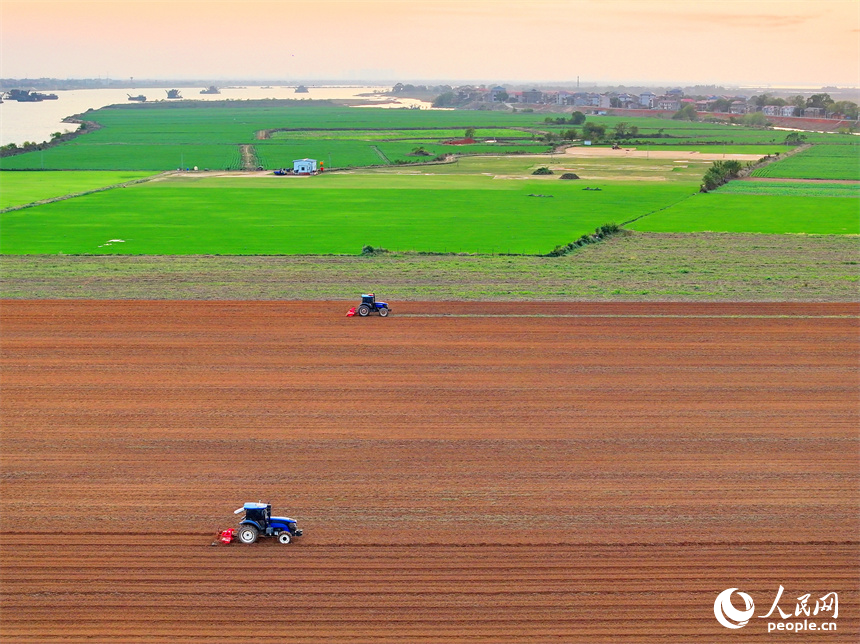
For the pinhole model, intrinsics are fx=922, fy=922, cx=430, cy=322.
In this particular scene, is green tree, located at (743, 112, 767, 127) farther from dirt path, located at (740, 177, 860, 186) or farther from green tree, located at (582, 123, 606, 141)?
dirt path, located at (740, 177, 860, 186)

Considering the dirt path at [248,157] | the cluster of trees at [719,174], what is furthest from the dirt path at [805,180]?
the dirt path at [248,157]

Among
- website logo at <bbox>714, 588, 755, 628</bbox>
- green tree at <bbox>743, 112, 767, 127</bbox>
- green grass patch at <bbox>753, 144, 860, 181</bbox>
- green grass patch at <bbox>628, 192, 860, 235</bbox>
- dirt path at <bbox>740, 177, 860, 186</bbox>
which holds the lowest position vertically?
website logo at <bbox>714, 588, 755, 628</bbox>

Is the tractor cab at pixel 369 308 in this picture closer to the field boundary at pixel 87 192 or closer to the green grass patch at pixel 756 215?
the green grass patch at pixel 756 215

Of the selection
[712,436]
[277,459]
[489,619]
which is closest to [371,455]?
[277,459]

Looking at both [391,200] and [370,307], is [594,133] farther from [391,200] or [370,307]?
[370,307]

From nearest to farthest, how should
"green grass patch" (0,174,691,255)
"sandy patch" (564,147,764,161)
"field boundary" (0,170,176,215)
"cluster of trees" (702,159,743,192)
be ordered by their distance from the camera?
"green grass patch" (0,174,691,255) → "field boundary" (0,170,176,215) → "cluster of trees" (702,159,743,192) → "sandy patch" (564,147,764,161)

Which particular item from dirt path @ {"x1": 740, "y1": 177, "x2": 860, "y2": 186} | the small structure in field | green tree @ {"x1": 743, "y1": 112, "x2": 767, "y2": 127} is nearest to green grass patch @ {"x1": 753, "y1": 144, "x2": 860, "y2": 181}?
dirt path @ {"x1": 740, "y1": 177, "x2": 860, "y2": 186}

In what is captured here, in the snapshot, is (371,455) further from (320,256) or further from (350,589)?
(320,256)

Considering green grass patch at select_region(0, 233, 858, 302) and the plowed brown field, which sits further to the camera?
green grass patch at select_region(0, 233, 858, 302)
